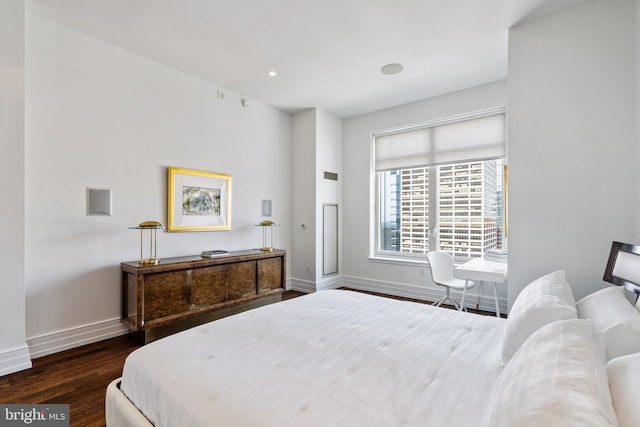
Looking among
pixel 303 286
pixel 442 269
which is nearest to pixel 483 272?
pixel 442 269

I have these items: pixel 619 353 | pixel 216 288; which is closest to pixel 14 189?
pixel 216 288

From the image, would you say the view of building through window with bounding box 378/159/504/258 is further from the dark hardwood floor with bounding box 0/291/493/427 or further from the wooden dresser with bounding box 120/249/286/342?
the dark hardwood floor with bounding box 0/291/493/427

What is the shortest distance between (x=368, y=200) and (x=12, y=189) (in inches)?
165

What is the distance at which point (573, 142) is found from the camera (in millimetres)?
2521

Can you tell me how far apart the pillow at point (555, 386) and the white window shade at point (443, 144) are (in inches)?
140

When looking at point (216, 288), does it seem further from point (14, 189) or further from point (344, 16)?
point (344, 16)

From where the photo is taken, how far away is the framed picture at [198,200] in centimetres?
361

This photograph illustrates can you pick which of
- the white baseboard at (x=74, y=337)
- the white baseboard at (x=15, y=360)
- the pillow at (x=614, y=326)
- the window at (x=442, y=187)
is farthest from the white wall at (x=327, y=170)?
the pillow at (x=614, y=326)

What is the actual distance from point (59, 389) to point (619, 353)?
10.5 feet

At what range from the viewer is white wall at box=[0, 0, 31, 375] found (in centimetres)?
238

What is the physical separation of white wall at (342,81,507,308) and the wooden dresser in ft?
5.48

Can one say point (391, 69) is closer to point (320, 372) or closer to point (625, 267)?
point (625, 267)

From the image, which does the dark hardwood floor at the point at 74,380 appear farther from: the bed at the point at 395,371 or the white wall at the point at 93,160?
the bed at the point at 395,371

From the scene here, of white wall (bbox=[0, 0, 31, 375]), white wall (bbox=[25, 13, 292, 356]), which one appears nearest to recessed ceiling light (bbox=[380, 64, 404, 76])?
white wall (bbox=[25, 13, 292, 356])
